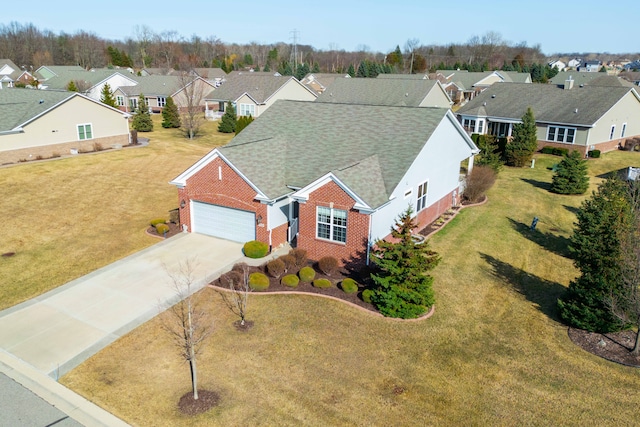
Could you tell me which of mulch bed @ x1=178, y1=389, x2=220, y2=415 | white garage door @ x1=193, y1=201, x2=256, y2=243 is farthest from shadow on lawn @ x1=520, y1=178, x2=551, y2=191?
mulch bed @ x1=178, y1=389, x2=220, y2=415

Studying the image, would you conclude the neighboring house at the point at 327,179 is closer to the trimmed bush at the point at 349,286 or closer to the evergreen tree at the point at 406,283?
the trimmed bush at the point at 349,286

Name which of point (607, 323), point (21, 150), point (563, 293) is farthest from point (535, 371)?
point (21, 150)

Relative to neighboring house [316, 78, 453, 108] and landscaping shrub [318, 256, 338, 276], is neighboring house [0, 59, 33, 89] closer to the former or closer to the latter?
neighboring house [316, 78, 453, 108]

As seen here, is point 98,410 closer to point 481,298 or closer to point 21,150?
point 481,298

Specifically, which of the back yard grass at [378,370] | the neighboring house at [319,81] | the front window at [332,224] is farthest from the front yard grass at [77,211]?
the neighboring house at [319,81]

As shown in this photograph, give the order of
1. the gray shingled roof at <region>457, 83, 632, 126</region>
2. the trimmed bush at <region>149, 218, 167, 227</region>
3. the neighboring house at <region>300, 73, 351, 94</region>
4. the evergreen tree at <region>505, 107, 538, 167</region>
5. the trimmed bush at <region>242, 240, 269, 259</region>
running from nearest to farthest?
the trimmed bush at <region>242, 240, 269, 259</region>, the trimmed bush at <region>149, 218, 167, 227</region>, the evergreen tree at <region>505, 107, 538, 167</region>, the gray shingled roof at <region>457, 83, 632, 126</region>, the neighboring house at <region>300, 73, 351, 94</region>

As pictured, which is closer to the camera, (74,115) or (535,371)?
(535,371)
